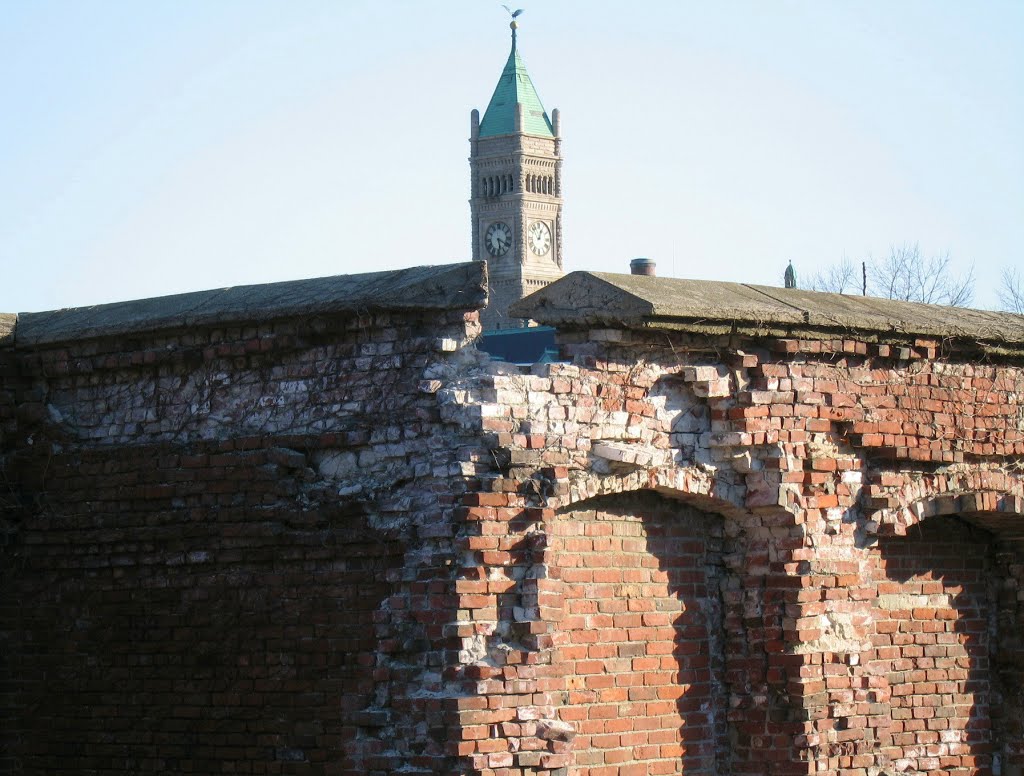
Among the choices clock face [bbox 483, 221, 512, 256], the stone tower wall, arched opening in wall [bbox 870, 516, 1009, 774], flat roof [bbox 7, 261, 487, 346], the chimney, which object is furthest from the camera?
clock face [bbox 483, 221, 512, 256]

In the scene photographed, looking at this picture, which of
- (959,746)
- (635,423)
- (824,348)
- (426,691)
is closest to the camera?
(426,691)

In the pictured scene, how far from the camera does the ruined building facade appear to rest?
6.99 m

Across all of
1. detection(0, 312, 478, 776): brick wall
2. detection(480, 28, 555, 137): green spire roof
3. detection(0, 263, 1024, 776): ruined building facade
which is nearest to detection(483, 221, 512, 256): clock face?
detection(480, 28, 555, 137): green spire roof

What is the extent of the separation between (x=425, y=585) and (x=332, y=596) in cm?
51

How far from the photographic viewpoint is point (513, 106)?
10369 cm

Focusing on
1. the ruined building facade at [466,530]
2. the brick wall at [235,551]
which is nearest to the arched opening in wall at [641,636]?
the ruined building facade at [466,530]

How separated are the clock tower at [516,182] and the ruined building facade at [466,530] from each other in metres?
94.1

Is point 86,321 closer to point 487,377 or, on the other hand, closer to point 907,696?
point 487,377

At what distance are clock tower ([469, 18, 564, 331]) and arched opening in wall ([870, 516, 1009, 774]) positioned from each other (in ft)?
306

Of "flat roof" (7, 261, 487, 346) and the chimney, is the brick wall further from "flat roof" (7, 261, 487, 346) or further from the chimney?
the chimney

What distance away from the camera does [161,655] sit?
757 centimetres

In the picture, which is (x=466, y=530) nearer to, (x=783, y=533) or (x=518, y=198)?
(x=783, y=533)

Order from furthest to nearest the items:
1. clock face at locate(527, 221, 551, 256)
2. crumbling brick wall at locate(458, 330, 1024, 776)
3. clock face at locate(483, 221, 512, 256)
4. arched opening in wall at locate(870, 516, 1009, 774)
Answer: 1. clock face at locate(483, 221, 512, 256)
2. clock face at locate(527, 221, 551, 256)
3. arched opening in wall at locate(870, 516, 1009, 774)
4. crumbling brick wall at locate(458, 330, 1024, 776)

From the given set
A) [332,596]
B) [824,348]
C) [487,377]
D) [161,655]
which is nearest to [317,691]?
[332,596]
